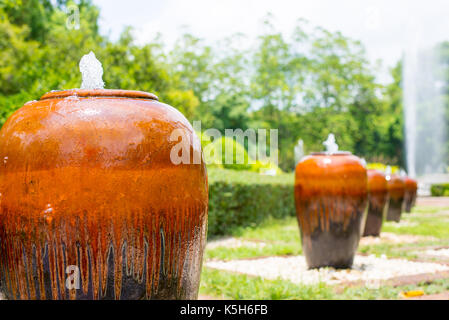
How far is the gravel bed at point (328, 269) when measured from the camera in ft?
21.3

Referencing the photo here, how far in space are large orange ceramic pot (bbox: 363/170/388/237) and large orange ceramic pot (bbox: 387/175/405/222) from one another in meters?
3.29

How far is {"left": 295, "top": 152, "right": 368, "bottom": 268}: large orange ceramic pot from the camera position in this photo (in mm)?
6707

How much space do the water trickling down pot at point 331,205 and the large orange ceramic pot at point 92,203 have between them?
444 centimetres

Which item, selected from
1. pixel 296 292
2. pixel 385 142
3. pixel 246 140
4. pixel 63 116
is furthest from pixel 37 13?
pixel 385 142

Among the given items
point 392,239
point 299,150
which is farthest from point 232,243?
point 299,150

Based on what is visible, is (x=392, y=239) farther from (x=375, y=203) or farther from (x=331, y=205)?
(x=331, y=205)

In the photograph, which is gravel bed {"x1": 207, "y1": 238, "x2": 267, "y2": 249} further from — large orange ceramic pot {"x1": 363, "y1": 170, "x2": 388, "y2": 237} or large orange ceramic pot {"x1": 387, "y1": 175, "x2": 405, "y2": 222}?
large orange ceramic pot {"x1": 387, "y1": 175, "x2": 405, "y2": 222}

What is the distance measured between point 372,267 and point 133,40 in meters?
13.7

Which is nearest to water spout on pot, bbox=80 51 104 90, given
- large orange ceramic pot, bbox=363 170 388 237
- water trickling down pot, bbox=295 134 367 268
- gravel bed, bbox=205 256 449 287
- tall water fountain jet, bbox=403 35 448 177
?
gravel bed, bbox=205 256 449 287

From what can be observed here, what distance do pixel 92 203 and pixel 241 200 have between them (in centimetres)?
985

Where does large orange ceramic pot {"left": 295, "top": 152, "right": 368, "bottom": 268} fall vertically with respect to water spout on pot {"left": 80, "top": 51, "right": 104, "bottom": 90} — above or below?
below

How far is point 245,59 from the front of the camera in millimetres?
39594

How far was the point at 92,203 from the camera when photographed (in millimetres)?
2295

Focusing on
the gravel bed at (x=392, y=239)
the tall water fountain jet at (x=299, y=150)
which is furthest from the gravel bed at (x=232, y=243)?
the tall water fountain jet at (x=299, y=150)
